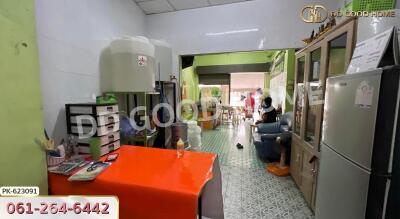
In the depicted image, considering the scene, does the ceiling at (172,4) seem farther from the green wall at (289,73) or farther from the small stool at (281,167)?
the small stool at (281,167)

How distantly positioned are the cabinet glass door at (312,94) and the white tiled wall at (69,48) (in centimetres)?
243

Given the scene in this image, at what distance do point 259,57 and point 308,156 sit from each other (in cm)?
553

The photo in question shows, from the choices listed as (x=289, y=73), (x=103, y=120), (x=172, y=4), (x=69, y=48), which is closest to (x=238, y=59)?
(x=289, y=73)

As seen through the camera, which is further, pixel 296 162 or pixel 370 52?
pixel 296 162

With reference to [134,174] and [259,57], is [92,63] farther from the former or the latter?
[259,57]

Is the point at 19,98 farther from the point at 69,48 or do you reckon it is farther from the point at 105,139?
the point at 69,48

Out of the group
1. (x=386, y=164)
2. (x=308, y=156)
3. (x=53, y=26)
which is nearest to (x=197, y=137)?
(x=308, y=156)

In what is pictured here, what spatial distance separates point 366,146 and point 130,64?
208cm

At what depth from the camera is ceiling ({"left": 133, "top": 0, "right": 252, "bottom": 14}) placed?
287cm

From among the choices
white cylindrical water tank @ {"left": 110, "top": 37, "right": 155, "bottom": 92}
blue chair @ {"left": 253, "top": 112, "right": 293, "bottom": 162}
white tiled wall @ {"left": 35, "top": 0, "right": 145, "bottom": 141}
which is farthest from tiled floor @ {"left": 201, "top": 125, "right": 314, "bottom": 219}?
white tiled wall @ {"left": 35, "top": 0, "right": 145, "bottom": 141}

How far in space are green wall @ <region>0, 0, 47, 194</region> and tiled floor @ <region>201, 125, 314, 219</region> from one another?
65.9 inches

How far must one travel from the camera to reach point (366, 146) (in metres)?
0.94

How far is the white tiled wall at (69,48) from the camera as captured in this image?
1.58 m

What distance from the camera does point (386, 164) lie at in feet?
2.88
